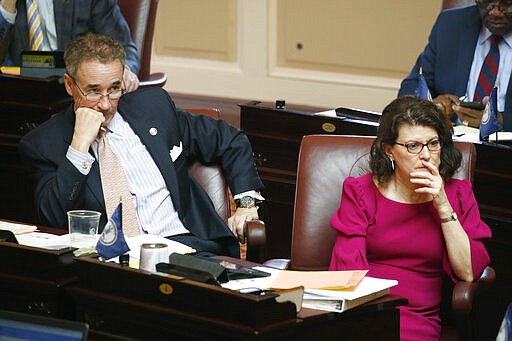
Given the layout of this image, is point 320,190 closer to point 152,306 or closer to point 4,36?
point 152,306

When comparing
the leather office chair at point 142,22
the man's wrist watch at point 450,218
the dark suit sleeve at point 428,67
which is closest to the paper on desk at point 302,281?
the man's wrist watch at point 450,218

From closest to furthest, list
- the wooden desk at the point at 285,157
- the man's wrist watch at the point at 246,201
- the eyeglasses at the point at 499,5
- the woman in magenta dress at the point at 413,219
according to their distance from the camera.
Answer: the woman in magenta dress at the point at 413,219
the man's wrist watch at the point at 246,201
the wooden desk at the point at 285,157
the eyeglasses at the point at 499,5

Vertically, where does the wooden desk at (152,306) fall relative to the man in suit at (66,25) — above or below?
below

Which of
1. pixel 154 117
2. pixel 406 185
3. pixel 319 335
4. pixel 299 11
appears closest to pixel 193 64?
pixel 299 11

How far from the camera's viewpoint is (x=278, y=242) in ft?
14.5

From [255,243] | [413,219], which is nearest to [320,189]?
[255,243]

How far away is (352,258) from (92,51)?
110 centimetres

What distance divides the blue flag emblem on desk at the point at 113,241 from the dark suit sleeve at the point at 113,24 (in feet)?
A: 8.22

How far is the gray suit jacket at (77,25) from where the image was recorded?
205 inches

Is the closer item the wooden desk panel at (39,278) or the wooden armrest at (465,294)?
the wooden desk panel at (39,278)

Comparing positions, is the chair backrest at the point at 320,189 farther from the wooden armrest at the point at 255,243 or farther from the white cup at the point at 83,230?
the white cup at the point at 83,230

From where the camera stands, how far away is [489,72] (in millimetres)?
4867

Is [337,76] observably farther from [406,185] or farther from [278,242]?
[406,185]

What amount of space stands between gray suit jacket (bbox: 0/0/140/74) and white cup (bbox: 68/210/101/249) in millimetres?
2245
